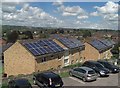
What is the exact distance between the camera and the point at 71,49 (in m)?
45.8

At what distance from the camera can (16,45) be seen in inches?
1517

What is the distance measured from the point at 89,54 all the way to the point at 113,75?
76.9 ft

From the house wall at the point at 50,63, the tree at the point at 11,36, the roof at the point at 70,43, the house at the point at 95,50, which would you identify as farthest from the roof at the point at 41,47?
the tree at the point at 11,36

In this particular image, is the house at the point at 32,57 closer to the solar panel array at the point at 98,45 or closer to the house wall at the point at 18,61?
the house wall at the point at 18,61

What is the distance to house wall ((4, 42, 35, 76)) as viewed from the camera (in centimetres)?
3608

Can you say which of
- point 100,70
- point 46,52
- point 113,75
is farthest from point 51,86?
point 46,52

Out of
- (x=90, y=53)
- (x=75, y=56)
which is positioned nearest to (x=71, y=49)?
(x=75, y=56)

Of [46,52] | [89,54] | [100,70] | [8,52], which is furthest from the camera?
[89,54]

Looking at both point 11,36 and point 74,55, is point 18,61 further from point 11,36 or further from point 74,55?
point 11,36

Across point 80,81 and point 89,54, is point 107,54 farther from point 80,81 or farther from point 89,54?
point 80,81

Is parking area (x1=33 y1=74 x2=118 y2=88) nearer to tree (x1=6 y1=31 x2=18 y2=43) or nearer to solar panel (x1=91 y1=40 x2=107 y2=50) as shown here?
solar panel (x1=91 y1=40 x2=107 y2=50)

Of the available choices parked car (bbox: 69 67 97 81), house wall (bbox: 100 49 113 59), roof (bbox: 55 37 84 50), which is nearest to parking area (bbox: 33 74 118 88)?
parked car (bbox: 69 67 97 81)

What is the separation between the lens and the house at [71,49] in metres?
44.8

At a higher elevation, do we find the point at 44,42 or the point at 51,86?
the point at 44,42
